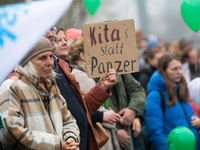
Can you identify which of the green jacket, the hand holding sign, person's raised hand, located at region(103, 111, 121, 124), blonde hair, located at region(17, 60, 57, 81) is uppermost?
blonde hair, located at region(17, 60, 57, 81)

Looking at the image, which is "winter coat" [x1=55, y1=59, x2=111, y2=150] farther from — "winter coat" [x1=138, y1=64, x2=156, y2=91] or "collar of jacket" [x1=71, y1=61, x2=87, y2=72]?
"winter coat" [x1=138, y1=64, x2=156, y2=91]

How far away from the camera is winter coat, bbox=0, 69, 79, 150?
1931 mm

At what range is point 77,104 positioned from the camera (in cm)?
256

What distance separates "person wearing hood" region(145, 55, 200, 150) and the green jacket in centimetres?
33

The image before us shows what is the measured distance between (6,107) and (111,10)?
11.2m

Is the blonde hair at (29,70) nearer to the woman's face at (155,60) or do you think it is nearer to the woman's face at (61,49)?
the woman's face at (61,49)

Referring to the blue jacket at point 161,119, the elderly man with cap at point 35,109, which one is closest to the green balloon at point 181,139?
the blue jacket at point 161,119

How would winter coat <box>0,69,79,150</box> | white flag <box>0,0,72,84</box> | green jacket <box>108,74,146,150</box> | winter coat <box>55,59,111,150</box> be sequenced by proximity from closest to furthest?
white flag <box>0,0,72,84</box> < winter coat <box>0,69,79,150</box> < winter coat <box>55,59,111,150</box> < green jacket <box>108,74,146,150</box>

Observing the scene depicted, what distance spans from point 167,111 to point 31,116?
225 cm

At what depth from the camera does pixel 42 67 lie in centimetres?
213

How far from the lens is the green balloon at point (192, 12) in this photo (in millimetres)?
3830

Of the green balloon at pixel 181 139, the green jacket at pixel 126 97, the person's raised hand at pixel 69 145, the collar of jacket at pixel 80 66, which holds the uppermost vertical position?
the collar of jacket at pixel 80 66

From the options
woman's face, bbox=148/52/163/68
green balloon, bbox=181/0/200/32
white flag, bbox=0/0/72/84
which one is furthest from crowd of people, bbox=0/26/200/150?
woman's face, bbox=148/52/163/68

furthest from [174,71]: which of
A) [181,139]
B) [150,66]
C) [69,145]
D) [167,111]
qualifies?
[69,145]
